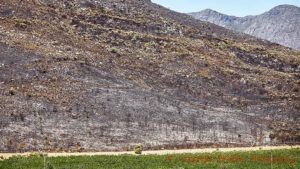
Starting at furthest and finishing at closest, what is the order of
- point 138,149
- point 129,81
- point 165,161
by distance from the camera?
1. point 129,81
2. point 138,149
3. point 165,161

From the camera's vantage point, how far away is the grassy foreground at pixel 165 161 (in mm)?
42656

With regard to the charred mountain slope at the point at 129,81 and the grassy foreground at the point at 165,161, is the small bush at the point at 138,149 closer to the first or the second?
the charred mountain slope at the point at 129,81

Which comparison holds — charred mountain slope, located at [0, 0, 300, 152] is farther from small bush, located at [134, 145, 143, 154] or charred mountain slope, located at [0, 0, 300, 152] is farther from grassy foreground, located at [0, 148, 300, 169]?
grassy foreground, located at [0, 148, 300, 169]

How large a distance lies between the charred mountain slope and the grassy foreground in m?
12.0

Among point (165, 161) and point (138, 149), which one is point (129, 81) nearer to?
point (138, 149)

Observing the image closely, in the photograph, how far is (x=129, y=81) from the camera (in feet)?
265

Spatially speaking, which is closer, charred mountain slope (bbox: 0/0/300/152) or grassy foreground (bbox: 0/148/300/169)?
grassy foreground (bbox: 0/148/300/169)

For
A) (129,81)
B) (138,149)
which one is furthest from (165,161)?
(129,81)

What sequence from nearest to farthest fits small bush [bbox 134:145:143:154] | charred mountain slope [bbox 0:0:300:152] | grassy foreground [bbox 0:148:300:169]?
grassy foreground [bbox 0:148:300:169]
small bush [bbox 134:145:143:154]
charred mountain slope [bbox 0:0:300:152]

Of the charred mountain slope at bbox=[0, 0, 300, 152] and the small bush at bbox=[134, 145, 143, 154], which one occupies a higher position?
the charred mountain slope at bbox=[0, 0, 300, 152]

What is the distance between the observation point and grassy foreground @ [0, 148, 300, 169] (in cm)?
4266

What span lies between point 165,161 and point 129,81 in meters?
35.8

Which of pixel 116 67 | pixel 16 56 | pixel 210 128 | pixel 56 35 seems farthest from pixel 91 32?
pixel 210 128

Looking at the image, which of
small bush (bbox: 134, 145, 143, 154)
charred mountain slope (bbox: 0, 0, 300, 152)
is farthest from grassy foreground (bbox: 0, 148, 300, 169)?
charred mountain slope (bbox: 0, 0, 300, 152)
